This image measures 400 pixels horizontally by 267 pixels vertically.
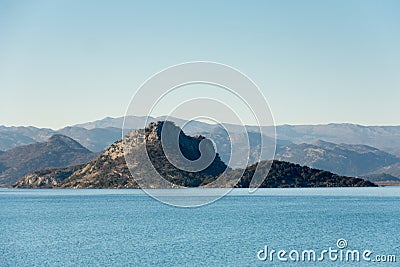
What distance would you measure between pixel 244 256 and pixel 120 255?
57.9 feet

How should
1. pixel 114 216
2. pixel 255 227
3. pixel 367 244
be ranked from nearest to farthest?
pixel 367 244 < pixel 255 227 < pixel 114 216

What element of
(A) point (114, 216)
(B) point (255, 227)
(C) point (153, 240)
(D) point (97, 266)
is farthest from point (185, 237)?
(A) point (114, 216)

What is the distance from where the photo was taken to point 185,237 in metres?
115

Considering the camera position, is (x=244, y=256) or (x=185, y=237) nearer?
(x=244, y=256)

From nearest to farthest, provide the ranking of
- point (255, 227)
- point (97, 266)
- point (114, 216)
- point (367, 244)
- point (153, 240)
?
point (97, 266) < point (367, 244) < point (153, 240) < point (255, 227) < point (114, 216)

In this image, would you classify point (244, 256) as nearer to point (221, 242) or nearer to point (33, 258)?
point (221, 242)

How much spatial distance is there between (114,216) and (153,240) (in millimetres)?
63003

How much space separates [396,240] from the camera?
107750 mm

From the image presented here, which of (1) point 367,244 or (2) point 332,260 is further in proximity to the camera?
(1) point 367,244

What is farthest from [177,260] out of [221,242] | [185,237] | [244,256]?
[185,237]

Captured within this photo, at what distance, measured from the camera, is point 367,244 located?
10281cm

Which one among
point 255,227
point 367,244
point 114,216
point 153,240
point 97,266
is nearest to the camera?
point 97,266

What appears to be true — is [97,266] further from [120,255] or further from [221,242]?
[221,242]

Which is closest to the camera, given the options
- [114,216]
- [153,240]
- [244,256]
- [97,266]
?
[97,266]
